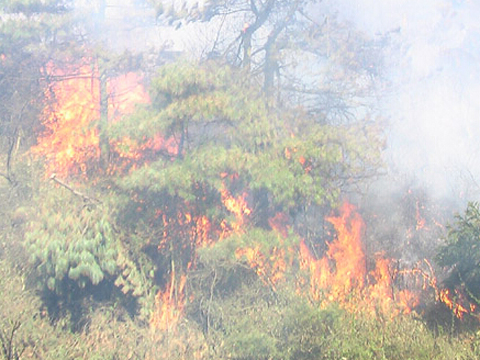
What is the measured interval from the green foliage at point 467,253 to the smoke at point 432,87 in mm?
9140

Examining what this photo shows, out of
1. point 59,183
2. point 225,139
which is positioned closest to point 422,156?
point 225,139

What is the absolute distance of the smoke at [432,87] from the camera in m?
19.0

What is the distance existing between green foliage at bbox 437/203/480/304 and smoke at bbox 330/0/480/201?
30.0 ft

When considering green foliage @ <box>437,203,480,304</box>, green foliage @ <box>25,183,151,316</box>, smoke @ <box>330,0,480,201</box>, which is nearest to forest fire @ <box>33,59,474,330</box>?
green foliage @ <box>437,203,480,304</box>

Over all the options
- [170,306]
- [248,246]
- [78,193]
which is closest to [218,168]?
[248,246]

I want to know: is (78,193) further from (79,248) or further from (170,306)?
(170,306)

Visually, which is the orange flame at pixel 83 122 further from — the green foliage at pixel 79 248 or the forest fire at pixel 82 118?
the green foliage at pixel 79 248

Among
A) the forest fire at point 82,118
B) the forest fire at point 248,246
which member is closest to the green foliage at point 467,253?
the forest fire at point 248,246

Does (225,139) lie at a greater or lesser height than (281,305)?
greater

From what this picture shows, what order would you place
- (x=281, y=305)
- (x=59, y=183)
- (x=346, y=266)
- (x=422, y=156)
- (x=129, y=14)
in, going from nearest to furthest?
(x=281, y=305), (x=59, y=183), (x=346, y=266), (x=422, y=156), (x=129, y=14)

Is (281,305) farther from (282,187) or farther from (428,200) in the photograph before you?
(428,200)

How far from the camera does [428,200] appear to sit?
17.2 metres

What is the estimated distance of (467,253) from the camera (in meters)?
8.99

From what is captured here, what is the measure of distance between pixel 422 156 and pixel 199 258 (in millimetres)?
12919
